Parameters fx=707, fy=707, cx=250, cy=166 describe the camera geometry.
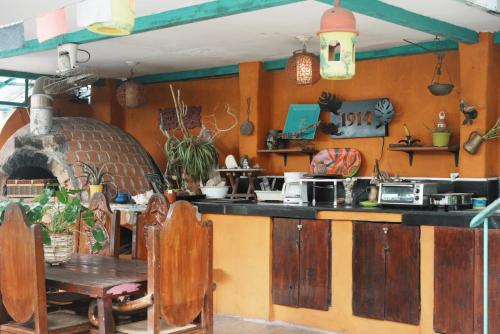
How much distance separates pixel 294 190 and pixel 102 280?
3400 mm

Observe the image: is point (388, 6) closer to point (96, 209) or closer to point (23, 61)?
point (96, 209)

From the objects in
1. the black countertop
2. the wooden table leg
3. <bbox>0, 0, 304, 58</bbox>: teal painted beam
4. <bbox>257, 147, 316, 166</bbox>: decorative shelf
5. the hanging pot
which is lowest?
the wooden table leg

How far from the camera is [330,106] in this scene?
24.9ft

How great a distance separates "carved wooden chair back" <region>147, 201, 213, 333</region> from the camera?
365 centimetres

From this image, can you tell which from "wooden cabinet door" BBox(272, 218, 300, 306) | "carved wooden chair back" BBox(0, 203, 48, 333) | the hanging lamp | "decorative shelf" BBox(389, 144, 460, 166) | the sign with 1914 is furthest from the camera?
the hanging lamp

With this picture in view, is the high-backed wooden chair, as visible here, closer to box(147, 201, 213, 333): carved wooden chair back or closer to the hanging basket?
box(147, 201, 213, 333): carved wooden chair back

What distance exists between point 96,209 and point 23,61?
358 cm

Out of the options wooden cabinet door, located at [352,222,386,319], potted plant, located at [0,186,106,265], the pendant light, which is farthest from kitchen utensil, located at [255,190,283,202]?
potted plant, located at [0,186,106,265]

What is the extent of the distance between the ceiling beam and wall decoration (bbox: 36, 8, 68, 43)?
374 centimetres

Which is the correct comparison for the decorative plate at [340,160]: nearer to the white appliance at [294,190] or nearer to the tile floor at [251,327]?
the white appliance at [294,190]

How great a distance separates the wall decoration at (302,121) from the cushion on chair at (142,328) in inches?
161

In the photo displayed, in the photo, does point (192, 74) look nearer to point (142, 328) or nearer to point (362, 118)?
point (362, 118)

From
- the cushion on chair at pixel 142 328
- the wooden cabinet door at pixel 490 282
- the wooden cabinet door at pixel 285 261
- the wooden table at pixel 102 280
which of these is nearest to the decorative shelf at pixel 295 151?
the wooden cabinet door at pixel 285 261

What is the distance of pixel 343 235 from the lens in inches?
239
